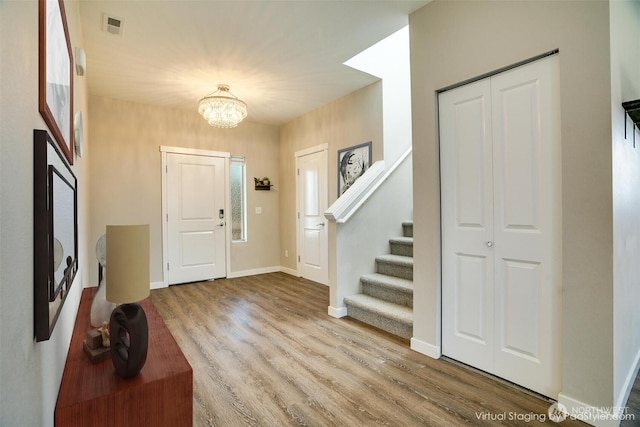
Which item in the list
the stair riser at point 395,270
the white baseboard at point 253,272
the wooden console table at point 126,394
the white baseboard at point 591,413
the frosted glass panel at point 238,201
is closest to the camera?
the wooden console table at point 126,394

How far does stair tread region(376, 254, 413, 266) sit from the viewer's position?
3329mm

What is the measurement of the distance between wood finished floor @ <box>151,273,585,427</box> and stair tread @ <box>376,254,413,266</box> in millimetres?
752

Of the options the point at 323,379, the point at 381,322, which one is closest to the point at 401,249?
the point at 381,322

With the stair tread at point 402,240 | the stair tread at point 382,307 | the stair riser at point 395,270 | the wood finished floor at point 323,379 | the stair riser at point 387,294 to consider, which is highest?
the stair tread at point 402,240

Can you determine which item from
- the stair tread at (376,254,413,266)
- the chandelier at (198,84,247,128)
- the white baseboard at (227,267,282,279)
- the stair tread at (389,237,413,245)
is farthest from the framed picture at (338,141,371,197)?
the white baseboard at (227,267,282,279)

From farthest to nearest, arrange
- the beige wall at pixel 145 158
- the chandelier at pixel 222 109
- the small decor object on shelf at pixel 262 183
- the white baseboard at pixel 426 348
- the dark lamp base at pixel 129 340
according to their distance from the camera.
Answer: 1. the small decor object on shelf at pixel 262 183
2. the beige wall at pixel 145 158
3. the chandelier at pixel 222 109
4. the white baseboard at pixel 426 348
5. the dark lamp base at pixel 129 340

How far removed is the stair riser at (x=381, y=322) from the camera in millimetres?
2793

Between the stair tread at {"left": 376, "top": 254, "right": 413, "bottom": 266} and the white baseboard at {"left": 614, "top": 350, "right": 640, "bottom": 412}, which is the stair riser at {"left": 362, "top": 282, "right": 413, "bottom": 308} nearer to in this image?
the stair tread at {"left": 376, "top": 254, "right": 413, "bottom": 266}

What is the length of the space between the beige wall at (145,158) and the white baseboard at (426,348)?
352 centimetres

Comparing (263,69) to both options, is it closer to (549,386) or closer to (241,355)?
(241,355)

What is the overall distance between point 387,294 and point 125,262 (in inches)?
102

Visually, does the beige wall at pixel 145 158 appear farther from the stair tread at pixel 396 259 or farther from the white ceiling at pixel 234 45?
the stair tread at pixel 396 259

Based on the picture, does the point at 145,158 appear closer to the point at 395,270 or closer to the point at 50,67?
the point at 395,270

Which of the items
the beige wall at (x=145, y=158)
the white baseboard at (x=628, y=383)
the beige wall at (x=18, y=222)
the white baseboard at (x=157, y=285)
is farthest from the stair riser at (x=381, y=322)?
the white baseboard at (x=157, y=285)
